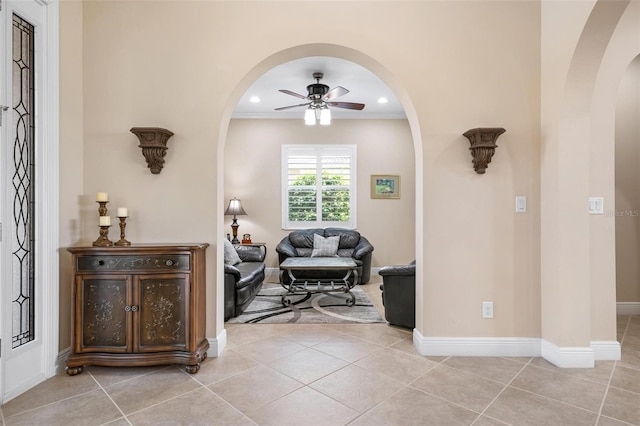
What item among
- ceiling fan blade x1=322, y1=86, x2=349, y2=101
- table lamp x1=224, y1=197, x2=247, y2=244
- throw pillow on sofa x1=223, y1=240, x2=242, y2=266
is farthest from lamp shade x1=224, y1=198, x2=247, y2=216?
ceiling fan blade x1=322, y1=86, x2=349, y2=101

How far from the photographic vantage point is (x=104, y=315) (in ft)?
7.88

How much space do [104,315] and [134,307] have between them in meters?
0.22

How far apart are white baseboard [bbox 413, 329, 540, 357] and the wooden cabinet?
5.95 ft

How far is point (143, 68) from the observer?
2.73m

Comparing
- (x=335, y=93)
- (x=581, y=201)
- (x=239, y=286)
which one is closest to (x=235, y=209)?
(x=239, y=286)

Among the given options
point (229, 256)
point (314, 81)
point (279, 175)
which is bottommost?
point (229, 256)

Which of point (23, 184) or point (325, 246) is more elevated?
point (23, 184)

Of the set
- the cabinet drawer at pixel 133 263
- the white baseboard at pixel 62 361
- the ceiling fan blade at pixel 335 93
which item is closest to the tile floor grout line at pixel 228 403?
the cabinet drawer at pixel 133 263

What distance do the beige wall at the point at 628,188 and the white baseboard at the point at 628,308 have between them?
4 cm

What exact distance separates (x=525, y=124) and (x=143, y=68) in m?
3.11

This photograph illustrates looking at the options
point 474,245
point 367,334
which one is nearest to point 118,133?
point 367,334

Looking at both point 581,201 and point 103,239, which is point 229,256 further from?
point 581,201

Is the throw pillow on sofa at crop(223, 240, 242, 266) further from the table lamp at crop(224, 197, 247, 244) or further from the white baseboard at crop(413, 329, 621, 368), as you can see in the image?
the white baseboard at crop(413, 329, 621, 368)

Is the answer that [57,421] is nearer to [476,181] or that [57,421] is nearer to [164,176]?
[164,176]
